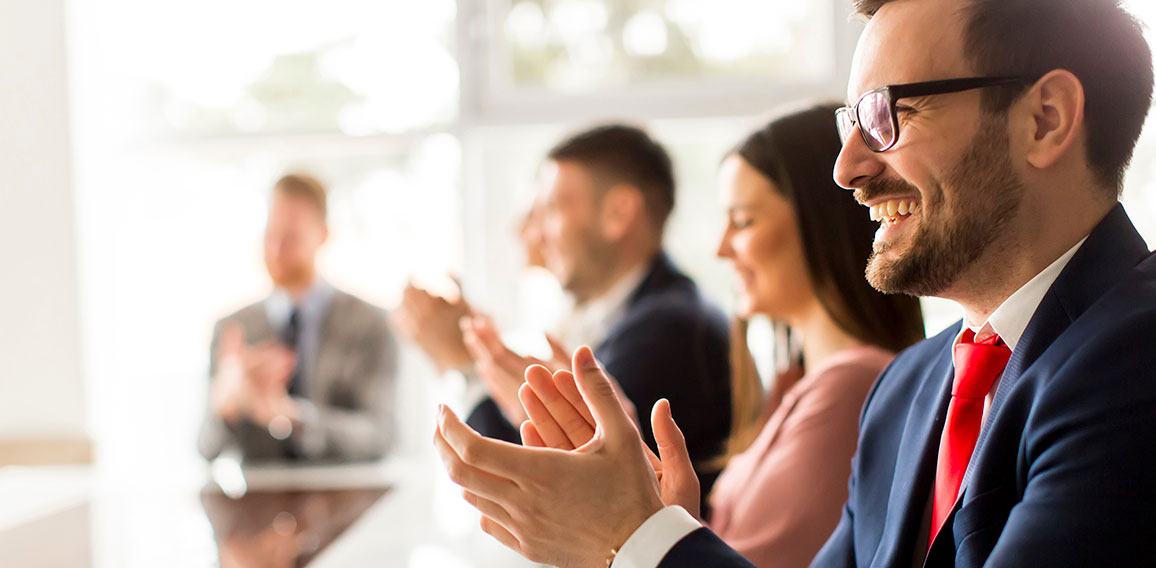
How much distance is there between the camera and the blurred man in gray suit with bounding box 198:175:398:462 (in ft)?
10.1

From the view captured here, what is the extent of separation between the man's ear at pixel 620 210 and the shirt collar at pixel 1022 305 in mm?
1479

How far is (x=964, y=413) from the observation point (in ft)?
3.12

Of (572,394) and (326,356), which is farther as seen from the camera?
(326,356)

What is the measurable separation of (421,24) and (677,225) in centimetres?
116

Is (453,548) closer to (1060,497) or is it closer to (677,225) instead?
(1060,497)

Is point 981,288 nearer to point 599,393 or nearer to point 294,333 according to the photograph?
point 599,393

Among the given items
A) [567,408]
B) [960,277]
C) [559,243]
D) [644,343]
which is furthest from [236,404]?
[960,277]

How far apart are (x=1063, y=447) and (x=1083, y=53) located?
0.37m

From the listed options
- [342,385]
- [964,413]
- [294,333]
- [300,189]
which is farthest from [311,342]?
[964,413]

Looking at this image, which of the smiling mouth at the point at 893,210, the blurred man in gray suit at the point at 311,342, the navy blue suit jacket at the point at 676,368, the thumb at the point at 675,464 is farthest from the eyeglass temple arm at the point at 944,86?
the blurred man in gray suit at the point at 311,342

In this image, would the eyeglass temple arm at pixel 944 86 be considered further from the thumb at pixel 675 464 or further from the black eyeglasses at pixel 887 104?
the thumb at pixel 675 464

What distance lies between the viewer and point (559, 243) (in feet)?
7.94

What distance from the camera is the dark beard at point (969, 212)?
35.4 inches

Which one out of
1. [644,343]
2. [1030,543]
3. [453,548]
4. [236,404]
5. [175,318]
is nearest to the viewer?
[1030,543]
